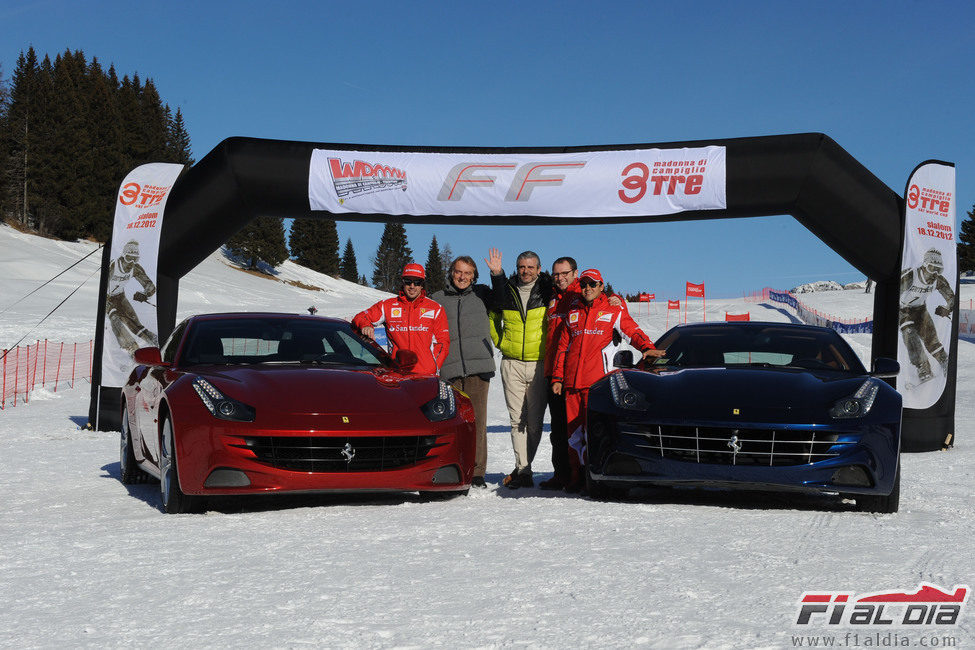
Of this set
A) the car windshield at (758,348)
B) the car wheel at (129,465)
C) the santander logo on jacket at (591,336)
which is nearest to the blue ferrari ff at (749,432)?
the car windshield at (758,348)

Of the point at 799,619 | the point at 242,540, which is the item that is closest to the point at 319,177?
the point at 242,540

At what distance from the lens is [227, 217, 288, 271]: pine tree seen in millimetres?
86188

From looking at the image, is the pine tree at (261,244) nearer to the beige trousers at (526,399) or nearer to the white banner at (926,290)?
the white banner at (926,290)

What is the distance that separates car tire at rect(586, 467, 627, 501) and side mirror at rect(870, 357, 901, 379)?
1819 millimetres

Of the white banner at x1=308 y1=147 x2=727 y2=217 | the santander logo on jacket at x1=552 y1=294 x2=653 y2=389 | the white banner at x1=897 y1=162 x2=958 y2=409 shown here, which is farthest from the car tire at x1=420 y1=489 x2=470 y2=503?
the white banner at x1=897 y1=162 x2=958 y2=409

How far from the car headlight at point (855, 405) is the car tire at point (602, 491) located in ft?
4.75

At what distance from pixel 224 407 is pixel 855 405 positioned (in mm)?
3661

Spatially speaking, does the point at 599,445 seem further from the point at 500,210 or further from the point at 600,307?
the point at 500,210

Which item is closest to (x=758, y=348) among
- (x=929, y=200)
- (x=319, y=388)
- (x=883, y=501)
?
(x=883, y=501)

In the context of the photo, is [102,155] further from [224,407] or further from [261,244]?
[224,407]

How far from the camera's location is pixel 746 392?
6.14 metres

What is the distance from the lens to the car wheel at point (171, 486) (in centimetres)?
598

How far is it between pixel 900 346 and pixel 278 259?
263ft

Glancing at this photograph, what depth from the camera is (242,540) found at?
198 inches
